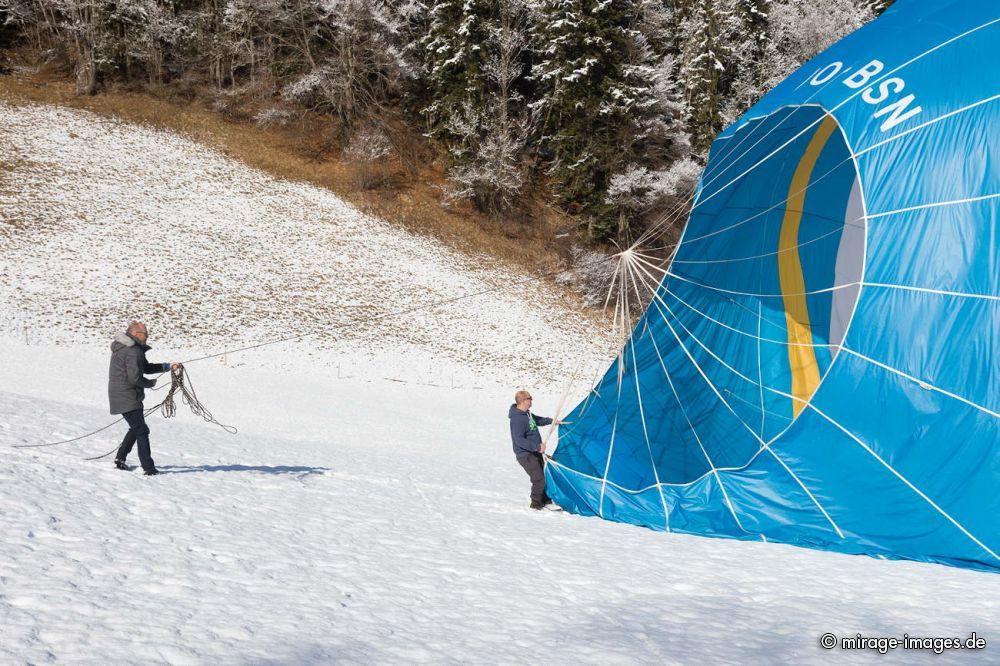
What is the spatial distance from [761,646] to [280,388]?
51.2 feet

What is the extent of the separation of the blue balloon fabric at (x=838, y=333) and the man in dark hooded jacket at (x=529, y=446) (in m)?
0.25

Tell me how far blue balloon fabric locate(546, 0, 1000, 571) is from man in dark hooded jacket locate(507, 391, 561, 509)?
0.82 feet

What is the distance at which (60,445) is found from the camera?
866 centimetres

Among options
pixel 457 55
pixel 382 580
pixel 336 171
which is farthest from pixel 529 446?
pixel 457 55

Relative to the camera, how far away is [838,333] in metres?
8.16

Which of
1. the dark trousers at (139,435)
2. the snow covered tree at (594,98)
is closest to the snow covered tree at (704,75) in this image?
the snow covered tree at (594,98)

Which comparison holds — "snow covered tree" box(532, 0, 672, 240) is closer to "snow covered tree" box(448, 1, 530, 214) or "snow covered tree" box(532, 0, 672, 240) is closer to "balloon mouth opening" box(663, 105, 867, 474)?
"snow covered tree" box(448, 1, 530, 214)

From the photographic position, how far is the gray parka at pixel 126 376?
7418 millimetres

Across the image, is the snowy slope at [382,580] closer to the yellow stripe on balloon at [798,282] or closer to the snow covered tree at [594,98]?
the yellow stripe on balloon at [798,282]

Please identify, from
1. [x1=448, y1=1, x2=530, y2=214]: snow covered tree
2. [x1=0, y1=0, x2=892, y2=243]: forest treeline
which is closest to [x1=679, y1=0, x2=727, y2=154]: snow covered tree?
[x1=0, y1=0, x2=892, y2=243]: forest treeline

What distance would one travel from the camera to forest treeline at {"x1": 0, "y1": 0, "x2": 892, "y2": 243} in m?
30.8

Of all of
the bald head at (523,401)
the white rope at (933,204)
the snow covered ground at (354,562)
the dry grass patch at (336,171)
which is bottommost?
the snow covered ground at (354,562)

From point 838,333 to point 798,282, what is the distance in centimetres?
114

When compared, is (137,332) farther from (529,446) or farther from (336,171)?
(336,171)
